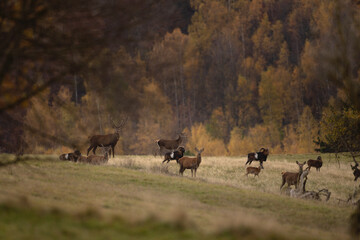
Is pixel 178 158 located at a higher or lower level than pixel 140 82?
lower

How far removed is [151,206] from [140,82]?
154 inches

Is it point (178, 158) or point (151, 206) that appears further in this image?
point (178, 158)

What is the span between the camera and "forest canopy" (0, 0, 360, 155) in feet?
24.6

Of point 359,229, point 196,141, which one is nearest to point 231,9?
point 196,141

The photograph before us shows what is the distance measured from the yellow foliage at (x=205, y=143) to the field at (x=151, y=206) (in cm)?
3446

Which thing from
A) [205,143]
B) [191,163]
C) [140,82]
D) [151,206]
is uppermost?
[140,82]

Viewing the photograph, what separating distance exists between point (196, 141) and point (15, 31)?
5847 centimetres

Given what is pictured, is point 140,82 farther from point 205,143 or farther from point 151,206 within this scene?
point 205,143

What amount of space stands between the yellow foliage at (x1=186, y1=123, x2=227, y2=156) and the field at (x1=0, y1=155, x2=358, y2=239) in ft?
113

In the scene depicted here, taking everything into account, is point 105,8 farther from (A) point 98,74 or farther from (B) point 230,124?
(B) point 230,124

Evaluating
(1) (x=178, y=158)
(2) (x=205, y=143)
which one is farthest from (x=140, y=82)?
(2) (x=205, y=143)

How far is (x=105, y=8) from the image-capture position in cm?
764

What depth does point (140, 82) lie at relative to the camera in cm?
808

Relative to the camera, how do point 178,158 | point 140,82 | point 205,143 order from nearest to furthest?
1. point 140,82
2. point 178,158
3. point 205,143
